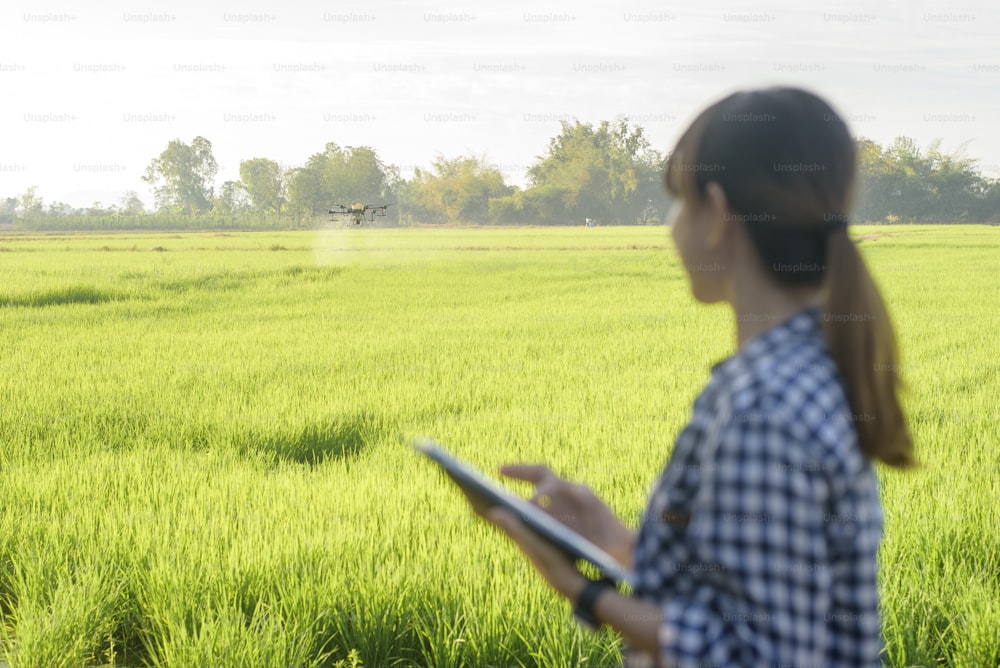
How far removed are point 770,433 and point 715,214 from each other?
1.01 feet

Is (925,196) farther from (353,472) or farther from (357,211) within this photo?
(353,472)

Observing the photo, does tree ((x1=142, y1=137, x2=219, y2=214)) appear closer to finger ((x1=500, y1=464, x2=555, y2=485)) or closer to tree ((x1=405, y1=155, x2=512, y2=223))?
tree ((x1=405, y1=155, x2=512, y2=223))

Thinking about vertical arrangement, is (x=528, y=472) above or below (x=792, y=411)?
below

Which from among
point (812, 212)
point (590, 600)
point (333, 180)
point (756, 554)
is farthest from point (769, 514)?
point (333, 180)

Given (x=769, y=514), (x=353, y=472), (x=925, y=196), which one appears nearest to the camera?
(x=769, y=514)

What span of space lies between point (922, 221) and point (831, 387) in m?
80.2

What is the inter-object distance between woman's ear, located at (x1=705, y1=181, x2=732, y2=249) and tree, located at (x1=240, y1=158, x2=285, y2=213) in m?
65.4

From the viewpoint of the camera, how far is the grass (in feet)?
9.34

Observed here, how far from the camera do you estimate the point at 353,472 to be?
15.7 feet

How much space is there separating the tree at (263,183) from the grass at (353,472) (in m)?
55.3

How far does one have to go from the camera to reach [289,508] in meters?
4.02

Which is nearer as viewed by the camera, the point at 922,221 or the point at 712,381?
the point at 712,381

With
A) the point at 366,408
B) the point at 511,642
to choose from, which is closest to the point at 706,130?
the point at 511,642

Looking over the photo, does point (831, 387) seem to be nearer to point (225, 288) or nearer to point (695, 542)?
point (695, 542)
